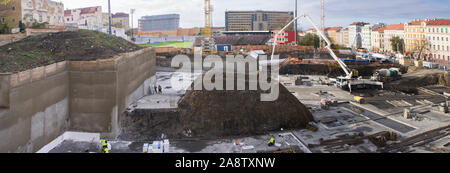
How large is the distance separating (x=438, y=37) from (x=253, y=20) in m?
91.7

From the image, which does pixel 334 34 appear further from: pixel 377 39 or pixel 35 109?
pixel 35 109

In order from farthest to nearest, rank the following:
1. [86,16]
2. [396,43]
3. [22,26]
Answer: [396,43] < [86,16] < [22,26]

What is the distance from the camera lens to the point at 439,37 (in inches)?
2208

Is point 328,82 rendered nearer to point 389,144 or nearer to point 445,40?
point 389,144

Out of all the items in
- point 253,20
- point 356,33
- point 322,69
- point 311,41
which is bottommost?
point 322,69

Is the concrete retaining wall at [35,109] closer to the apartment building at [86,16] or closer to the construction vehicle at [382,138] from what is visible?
the construction vehicle at [382,138]

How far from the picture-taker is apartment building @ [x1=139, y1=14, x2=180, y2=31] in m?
150

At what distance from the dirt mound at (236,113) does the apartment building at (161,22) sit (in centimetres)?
13503

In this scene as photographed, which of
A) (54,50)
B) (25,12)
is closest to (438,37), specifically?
(54,50)

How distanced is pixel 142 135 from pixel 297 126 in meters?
9.53

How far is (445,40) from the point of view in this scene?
54.3 metres

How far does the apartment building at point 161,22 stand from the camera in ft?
494

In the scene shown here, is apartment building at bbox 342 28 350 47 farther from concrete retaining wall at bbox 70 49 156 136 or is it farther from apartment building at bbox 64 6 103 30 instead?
concrete retaining wall at bbox 70 49 156 136

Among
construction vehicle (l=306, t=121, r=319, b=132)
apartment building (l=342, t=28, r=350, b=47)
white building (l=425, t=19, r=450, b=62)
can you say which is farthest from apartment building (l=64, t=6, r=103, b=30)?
apartment building (l=342, t=28, r=350, b=47)
